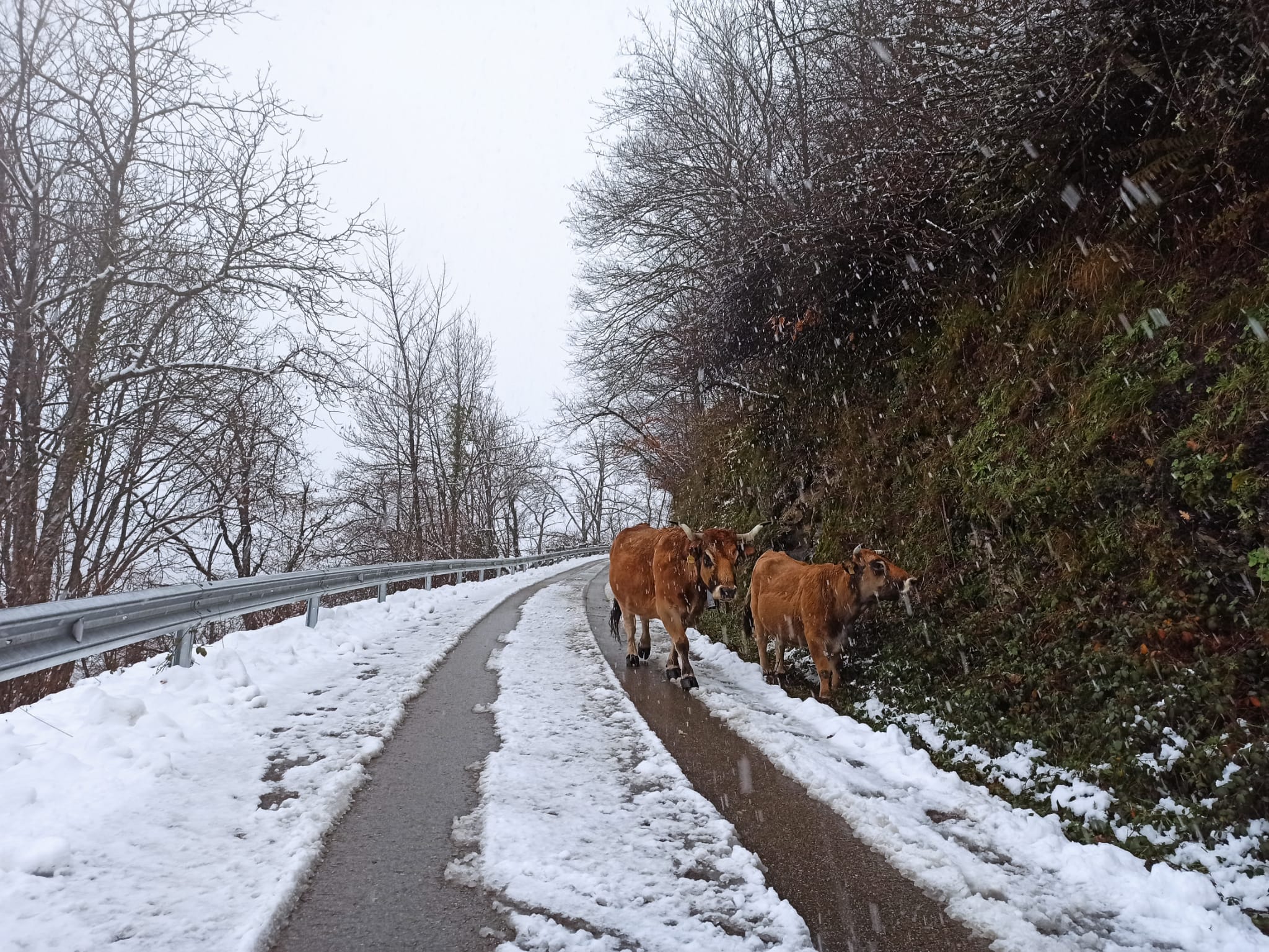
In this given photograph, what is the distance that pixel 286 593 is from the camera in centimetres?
795

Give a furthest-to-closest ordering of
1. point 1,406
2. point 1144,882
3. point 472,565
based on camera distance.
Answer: point 472,565, point 1,406, point 1144,882

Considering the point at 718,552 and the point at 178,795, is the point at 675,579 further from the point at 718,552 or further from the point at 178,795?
the point at 178,795

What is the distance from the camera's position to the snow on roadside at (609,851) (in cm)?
237

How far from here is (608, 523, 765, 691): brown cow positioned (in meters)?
6.52

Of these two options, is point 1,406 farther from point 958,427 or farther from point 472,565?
point 472,565

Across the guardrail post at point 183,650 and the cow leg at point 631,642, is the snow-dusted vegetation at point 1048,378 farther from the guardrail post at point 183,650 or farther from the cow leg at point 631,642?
the guardrail post at point 183,650

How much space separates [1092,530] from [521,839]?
4388mm

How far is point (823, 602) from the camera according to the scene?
6105mm

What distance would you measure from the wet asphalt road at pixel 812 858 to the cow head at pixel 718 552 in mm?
1609

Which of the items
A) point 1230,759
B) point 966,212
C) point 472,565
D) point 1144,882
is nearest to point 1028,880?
point 1144,882

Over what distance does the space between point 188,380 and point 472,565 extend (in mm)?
11373

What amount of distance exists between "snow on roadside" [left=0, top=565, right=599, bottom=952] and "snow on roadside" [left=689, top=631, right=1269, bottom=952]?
2.67 m

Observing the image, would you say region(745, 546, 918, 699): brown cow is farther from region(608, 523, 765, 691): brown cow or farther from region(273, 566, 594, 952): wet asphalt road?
region(273, 566, 594, 952): wet asphalt road

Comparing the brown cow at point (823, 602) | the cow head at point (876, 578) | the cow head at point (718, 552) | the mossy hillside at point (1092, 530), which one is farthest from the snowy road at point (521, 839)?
the cow head at point (718, 552)
